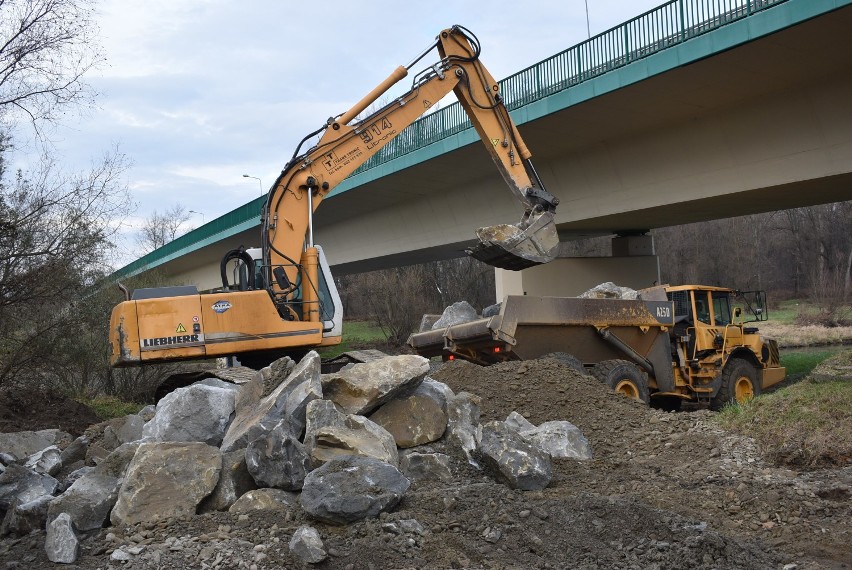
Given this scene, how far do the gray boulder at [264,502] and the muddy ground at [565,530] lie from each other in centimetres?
11

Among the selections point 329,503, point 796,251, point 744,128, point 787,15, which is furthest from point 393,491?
point 796,251

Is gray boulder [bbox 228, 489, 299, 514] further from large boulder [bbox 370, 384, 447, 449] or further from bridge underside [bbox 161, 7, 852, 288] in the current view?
bridge underside [bbox 161, 7, 852, 288]

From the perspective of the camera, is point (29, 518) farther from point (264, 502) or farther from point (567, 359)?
point (567, 359)

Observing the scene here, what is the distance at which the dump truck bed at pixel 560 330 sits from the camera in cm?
1166

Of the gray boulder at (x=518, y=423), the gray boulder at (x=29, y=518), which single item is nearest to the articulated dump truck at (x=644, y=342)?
the gray boulder at (x=518, y=423)

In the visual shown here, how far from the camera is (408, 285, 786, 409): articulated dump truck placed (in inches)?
466

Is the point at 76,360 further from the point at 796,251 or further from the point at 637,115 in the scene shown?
the point at 796,251

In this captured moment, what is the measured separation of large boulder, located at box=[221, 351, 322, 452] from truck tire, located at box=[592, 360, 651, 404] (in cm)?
549

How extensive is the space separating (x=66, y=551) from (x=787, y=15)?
11355 mm

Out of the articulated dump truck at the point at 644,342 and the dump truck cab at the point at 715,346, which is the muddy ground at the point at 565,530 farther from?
the dump truck cab at the point at 715,346

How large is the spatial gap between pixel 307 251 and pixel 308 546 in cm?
633

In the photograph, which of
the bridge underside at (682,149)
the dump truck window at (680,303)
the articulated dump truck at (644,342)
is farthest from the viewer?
the dump truck window at (680,303)

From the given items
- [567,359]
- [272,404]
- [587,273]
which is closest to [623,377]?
[567,359]

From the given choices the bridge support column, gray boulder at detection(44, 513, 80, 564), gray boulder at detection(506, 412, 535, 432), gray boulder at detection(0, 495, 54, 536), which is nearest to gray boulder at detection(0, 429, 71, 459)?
gray boulder at detection(0, 495, 54, 536)
